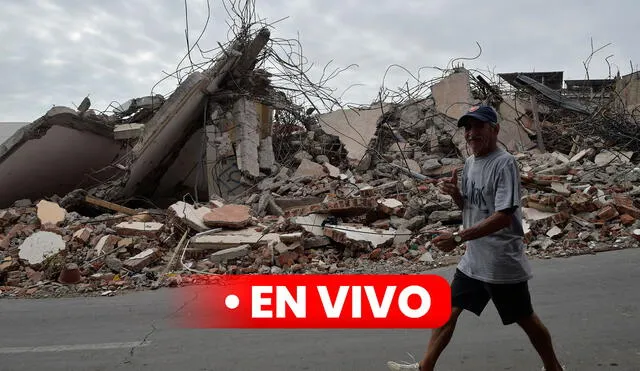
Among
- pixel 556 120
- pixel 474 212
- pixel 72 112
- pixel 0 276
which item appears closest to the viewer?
pixel 474 212

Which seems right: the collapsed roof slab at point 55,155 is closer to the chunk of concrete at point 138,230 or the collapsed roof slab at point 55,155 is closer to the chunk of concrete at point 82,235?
the chunk of concrete at point 82,235

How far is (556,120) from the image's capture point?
42.2 ft

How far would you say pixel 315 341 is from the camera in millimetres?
3480

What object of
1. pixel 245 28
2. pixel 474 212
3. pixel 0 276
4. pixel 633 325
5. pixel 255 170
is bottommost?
pixel 633 325

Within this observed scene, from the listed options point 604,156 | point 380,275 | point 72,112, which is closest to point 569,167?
point 604,156

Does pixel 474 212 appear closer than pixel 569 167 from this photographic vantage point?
Yes

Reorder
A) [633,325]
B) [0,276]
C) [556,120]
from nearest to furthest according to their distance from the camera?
[633,325] < [0,276] < [556,120]

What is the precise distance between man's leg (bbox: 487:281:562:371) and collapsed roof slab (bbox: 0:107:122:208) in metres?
8.03

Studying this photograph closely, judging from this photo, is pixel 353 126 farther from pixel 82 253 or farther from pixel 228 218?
pixel 82 253

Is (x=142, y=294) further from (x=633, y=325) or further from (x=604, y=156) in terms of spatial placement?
(x=604, y=156)

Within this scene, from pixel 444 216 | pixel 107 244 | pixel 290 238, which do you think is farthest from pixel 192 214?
pixel 444 216

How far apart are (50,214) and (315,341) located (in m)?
6.14

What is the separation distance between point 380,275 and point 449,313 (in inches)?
109

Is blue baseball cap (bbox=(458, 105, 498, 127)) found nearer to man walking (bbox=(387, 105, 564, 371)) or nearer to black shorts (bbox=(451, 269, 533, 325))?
man walking (bbox=(387, 105, 564, 371))
